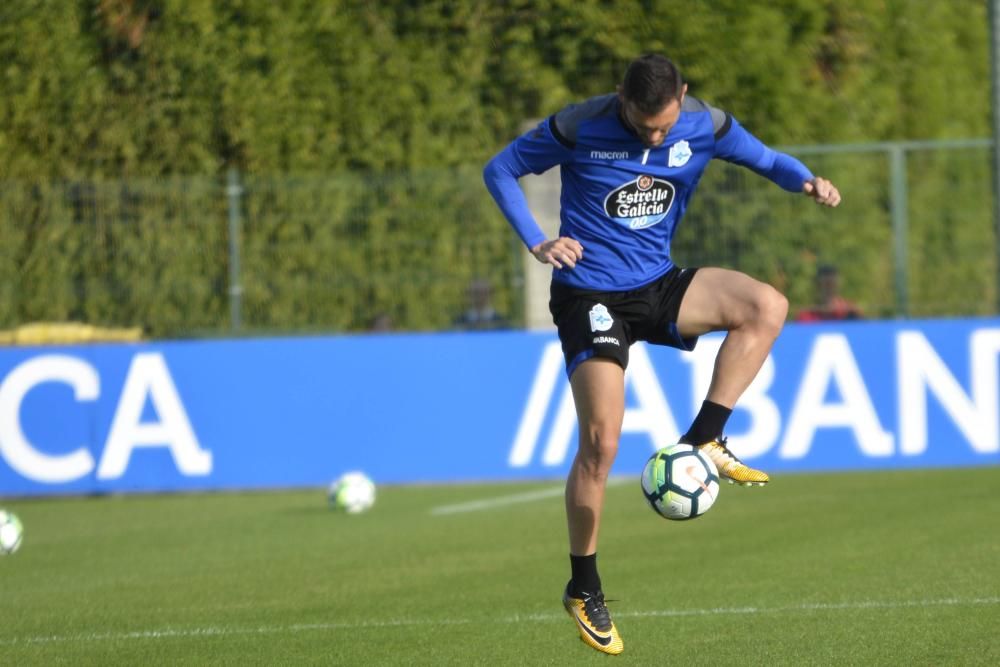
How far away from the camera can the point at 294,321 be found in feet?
52.0

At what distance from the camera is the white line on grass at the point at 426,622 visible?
8.05 m

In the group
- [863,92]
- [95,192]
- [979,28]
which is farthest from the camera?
[979,28]

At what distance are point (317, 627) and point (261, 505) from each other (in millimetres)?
6262

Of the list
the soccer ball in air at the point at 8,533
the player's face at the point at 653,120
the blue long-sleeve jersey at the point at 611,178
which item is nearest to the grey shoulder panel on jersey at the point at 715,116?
the blue long-sleeve jersey at the point at 611,178

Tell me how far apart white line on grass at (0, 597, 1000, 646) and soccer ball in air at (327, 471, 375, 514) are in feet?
17.2

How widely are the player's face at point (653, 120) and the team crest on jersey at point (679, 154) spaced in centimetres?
17

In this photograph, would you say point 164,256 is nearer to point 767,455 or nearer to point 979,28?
point 767,455

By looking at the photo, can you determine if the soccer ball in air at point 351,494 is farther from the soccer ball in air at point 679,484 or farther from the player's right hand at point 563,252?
the player's right hand at point 563,252

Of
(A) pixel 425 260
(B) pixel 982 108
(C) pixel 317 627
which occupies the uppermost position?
(C) pixel 317 627

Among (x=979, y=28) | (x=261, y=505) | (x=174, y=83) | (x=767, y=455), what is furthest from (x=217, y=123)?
(x=979, y=28)

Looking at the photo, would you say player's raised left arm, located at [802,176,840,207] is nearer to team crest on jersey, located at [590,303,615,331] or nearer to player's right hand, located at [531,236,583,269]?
team crest on jersey, located at [590,303,615,331]

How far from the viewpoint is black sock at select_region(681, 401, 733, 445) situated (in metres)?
7.38

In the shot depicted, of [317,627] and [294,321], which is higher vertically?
[317,627]

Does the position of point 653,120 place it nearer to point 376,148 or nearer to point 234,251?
point 234,251
